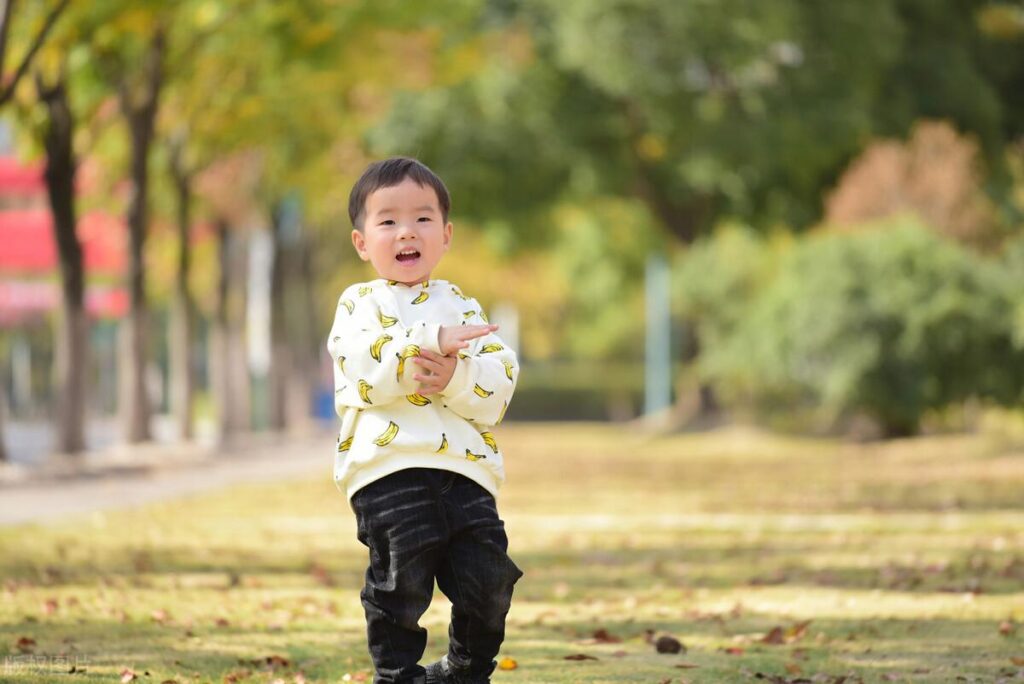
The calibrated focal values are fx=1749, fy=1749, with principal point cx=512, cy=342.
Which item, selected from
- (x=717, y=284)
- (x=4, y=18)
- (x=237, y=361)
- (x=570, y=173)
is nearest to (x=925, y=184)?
(x=717, y=284)

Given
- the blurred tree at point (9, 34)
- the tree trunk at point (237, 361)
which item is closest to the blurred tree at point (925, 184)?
the tree trunk at point (237, 361)

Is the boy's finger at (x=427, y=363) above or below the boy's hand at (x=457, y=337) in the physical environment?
below

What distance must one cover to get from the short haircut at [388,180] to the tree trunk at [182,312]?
2156cm

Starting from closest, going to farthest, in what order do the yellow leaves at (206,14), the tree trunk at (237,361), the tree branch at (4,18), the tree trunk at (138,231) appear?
the tree branch at (4,18), the yellow leaves at (206,14), the tree trunk at (138,231), the tree trunk at (237,361)

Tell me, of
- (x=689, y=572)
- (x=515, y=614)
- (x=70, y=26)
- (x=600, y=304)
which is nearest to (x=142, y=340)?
(x=70, y=26)

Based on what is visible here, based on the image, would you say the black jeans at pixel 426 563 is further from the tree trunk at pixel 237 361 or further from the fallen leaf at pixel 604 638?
the tree trunk at pixel 237 361

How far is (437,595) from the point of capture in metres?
9.88

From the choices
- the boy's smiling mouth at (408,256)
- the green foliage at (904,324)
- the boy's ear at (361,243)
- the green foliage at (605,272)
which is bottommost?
the boy's smiling mouth at (408,256)

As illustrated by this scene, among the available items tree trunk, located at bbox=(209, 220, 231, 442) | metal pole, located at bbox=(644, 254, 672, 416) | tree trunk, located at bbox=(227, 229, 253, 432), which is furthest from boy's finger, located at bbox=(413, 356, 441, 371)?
metal pole, located at bbox=(644, 254, 672, 416)

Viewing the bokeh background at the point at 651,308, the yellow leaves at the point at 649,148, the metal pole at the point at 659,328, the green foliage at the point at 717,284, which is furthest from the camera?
the metal pole at the point at 659,328

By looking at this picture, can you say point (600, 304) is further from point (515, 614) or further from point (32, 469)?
point (515, 614)

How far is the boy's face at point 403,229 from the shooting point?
210 inches

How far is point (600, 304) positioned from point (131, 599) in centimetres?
4519

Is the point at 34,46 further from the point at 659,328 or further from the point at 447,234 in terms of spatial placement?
the point at 659,328
